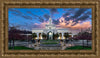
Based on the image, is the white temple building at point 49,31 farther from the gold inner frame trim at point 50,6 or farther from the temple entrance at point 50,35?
the gold inner frame trim at point 50,6

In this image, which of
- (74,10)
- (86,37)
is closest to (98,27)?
(86,37)

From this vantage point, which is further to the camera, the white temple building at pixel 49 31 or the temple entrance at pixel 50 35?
the temple entrance at pixel 50 35

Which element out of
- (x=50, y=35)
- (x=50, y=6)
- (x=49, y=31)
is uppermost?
(x=50, y=6)

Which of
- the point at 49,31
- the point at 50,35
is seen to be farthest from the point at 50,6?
the point at 50,35

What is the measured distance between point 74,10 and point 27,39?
3704 millimetres

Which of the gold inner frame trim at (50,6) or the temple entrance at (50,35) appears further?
the temple entrance at (50,35)

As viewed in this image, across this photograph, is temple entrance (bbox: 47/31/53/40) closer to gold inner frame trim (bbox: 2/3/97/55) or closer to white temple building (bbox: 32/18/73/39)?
white temple building (bbox: 32/18/73/39)

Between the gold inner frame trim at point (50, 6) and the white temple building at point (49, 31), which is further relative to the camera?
the white temple building at point (49, 31)

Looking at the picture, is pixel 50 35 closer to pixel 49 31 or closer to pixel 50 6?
pixel 49 31

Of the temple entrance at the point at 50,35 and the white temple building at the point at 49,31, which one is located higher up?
the white temple building at the point at 49,31

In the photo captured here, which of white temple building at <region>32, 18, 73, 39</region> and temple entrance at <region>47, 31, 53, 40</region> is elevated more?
white temple building at <region>32, 18, 73, 39</region>

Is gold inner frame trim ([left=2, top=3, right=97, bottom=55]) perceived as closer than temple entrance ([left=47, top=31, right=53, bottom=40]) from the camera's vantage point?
Yes

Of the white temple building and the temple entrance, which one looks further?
the temple entrance

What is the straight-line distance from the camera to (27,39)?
7.03m
